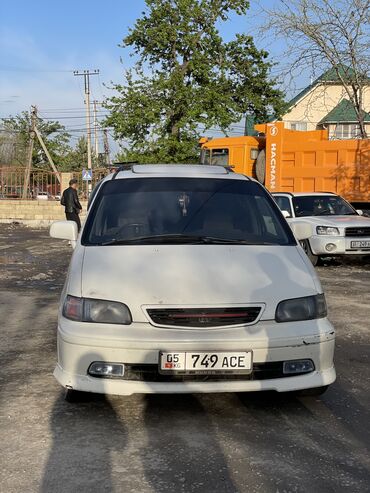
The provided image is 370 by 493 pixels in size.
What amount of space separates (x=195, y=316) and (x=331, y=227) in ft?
26.1

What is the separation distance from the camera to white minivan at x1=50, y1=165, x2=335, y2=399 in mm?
3568

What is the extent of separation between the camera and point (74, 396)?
4.00 metres

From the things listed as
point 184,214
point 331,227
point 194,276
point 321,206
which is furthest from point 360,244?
point 194,276

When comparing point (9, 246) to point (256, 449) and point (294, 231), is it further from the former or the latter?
point (256, 449)

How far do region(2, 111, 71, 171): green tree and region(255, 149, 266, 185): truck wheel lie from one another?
144ft

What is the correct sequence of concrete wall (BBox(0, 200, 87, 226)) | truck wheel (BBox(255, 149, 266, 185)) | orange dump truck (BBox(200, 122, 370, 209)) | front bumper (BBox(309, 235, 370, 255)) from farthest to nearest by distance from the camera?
concrete wall (BBox(0, 200, 87, 226))
truck wheel (BBox(255, 149, 266, 185))
orange dump truck (BBox(200, 122, 370, 209))
front bumper (BBox(309, 235, 370, 255))

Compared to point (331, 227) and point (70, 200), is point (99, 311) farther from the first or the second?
point (70, 200)

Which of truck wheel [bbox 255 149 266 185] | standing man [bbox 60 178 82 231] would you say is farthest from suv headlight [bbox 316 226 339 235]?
standing man [bbox 60 178 82 231]

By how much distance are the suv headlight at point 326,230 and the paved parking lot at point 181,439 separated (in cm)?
594

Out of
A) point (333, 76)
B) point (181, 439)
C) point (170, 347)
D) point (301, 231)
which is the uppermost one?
point (333, 76)

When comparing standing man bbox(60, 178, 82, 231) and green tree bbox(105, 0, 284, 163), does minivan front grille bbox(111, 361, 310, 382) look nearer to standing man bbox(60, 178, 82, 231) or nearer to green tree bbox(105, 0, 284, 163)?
standing man bbox(60, 178, 82, 231)

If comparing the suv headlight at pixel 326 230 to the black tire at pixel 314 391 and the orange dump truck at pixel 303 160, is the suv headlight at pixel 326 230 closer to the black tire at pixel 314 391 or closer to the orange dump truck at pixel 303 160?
the orange dump truck at pixel 303 160

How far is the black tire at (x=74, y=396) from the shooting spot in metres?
3.95

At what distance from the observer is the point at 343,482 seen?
3.02 metres
